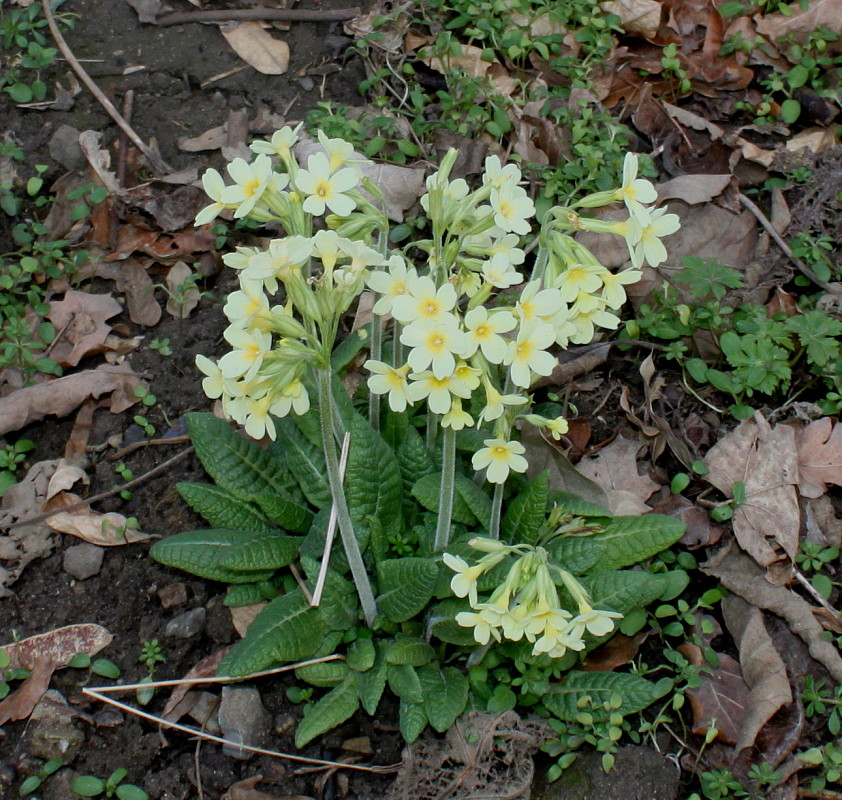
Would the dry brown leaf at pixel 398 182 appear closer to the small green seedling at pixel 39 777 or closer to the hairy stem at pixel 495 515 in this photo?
the hairy stem at pixel 495 515

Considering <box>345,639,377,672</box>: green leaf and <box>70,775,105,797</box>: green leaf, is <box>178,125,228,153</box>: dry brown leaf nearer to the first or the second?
<box>345,639,377,672</box>: green leaf

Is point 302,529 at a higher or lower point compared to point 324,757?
higher

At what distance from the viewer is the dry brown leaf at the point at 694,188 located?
4.47 metres

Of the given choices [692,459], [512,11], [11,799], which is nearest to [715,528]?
[692,459]

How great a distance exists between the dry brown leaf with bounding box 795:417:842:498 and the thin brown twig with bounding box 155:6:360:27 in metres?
3.47

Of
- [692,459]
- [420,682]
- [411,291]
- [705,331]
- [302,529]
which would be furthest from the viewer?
[705,331]

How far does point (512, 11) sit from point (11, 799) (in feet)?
15.0

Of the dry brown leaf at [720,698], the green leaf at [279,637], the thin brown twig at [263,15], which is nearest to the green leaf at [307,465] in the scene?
the green leaf at [279,637]

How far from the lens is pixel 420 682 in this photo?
10.3 feet

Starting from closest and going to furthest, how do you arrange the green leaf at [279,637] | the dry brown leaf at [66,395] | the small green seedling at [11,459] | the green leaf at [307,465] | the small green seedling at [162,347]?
the green leaf at [279,637], the green leaf at [307,465], the small green seedling at [11,459], the dry brown leaf at [66,395], the small green seedling at [162,347]

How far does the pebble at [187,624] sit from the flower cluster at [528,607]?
1252 mm

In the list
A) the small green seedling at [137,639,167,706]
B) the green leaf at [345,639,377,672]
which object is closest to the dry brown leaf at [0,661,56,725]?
the small green seedling at [137,639,167,706]

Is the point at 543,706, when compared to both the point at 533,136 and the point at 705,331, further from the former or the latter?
the point at 533,136

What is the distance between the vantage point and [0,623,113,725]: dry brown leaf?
314 cm
